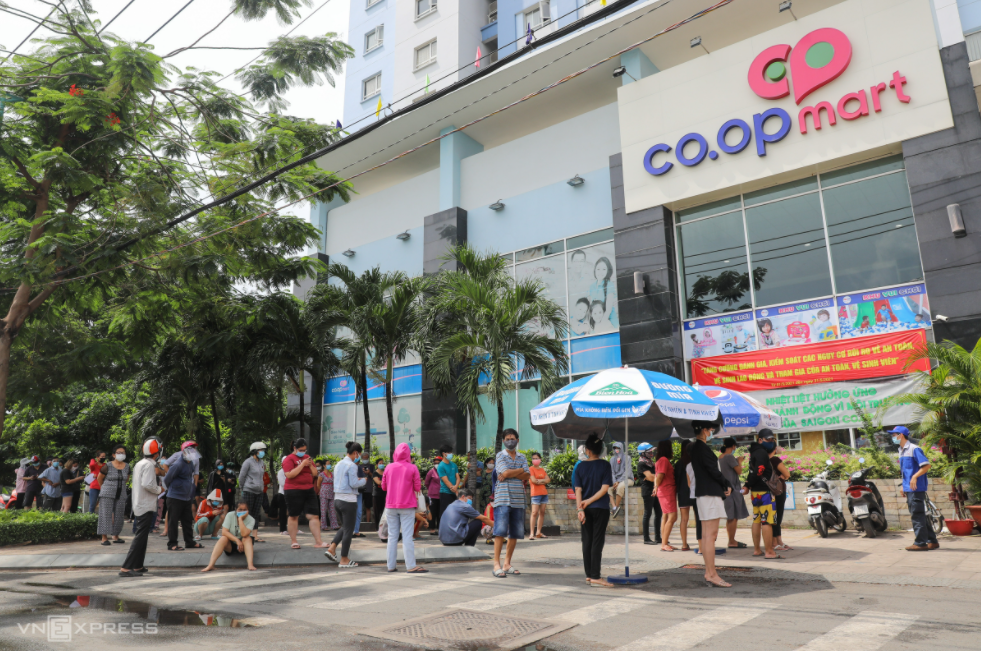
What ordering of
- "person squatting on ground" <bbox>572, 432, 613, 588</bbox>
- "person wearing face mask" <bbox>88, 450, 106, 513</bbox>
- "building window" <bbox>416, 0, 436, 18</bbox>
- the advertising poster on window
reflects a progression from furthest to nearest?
"building window" <bbox>416, 0, 436, 18</bbox> → the advertising poster on window → "person wearing face mask" <bbox>88, 450, 106, 513</bbox> → "person squatting on ground" <bbox>572, 432, 613, 588</bbox>

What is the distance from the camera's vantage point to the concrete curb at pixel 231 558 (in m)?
9.91

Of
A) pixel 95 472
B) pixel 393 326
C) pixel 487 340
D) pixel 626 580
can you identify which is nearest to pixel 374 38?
pixel 393 326

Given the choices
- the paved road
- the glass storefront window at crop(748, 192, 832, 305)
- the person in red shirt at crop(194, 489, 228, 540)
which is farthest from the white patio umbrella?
the glass storefront window at crop(748, 192, 832, 305)

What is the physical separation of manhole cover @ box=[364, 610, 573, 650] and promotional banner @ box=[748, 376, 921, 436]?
10.2 metres

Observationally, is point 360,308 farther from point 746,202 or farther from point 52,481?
point 746,202

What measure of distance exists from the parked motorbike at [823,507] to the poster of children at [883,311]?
4844 mm

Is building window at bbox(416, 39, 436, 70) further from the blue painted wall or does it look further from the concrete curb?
the concrete curb

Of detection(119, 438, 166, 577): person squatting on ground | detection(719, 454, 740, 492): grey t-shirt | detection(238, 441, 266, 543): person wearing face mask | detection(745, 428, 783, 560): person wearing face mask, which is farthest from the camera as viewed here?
detection(238, 441, 266, 543): person wearing face mask

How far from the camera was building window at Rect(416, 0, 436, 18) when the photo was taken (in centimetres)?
2622

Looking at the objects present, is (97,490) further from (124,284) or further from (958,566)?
(958,566)

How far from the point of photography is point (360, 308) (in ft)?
57.7

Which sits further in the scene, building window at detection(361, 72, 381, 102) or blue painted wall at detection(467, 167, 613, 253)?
Answer: building window at detection(361, 72, 381, 102)

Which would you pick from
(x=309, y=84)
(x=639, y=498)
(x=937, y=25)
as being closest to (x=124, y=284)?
(x=309, y=84)

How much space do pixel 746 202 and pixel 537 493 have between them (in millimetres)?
9973
